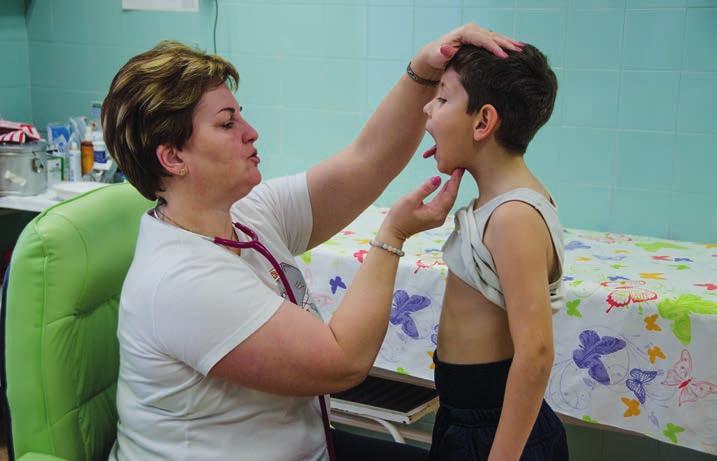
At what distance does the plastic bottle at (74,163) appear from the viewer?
3.30 m

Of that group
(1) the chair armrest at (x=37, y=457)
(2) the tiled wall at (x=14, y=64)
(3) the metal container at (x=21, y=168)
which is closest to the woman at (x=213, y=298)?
(1) the chair armrest at (x=37, y=457)

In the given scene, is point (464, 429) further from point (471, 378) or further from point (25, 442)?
point (25, 442)

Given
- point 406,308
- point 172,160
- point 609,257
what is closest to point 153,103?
point 172,160

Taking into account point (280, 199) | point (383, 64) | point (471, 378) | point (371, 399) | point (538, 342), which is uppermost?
point (383, 64)

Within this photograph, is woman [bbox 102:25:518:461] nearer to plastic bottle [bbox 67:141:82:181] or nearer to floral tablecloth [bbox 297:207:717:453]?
floral tablecloth [bbox 297:207:717:453]

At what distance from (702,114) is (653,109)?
14cm

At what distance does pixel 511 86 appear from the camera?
1.37m

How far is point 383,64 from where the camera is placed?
3018 mm

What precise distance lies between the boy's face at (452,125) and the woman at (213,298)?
32 mm

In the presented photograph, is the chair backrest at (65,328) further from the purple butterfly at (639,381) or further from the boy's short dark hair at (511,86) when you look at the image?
the purple butterfly at (639,381)

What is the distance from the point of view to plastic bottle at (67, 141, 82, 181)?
10.8ft

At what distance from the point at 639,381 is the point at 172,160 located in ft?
4.30

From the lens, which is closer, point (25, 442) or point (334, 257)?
point (25, 442)

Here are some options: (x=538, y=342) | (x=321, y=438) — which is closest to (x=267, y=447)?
(x=321, y=438)
